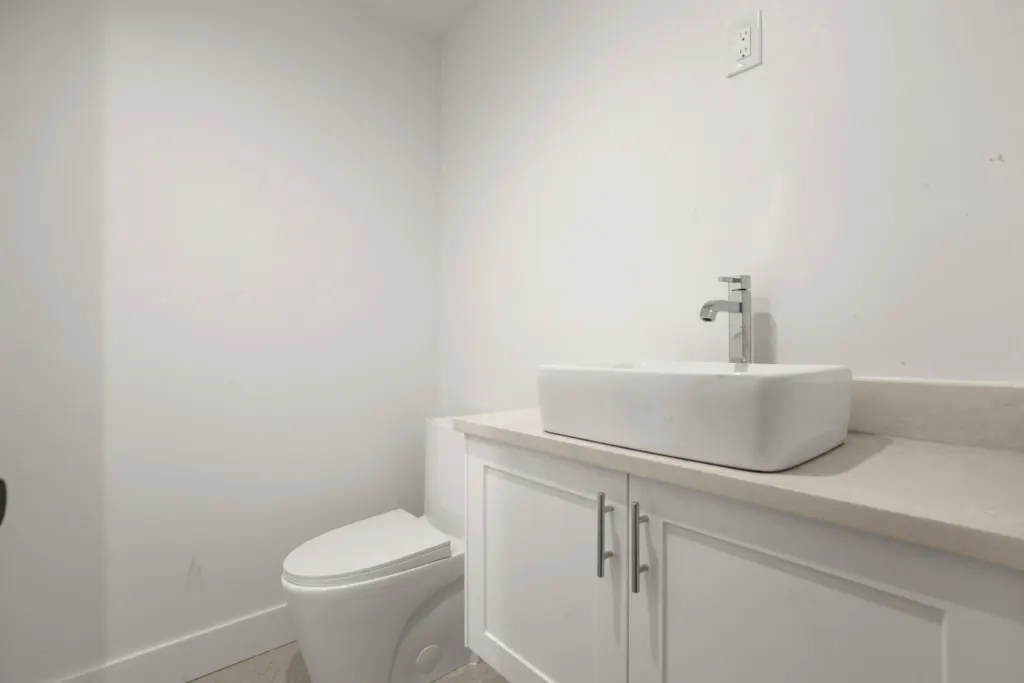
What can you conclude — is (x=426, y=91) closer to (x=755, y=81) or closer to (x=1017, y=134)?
(x=755, y=81)

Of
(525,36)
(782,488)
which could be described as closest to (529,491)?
(782,488)

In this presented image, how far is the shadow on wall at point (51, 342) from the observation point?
→ 4.30 ft

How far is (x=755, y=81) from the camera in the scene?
1087 millimetres

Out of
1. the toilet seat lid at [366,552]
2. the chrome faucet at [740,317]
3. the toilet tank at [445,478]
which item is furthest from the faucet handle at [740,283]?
the toilet seat lid at [366,552]

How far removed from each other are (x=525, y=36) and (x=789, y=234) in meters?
1.14

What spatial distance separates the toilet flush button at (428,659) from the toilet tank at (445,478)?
316mm

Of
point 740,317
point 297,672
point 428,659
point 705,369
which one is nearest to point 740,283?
point 740,317

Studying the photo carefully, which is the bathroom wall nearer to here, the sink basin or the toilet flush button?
the sink basin

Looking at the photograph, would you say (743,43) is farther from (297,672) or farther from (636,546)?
(297,672)

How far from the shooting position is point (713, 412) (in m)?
0.71

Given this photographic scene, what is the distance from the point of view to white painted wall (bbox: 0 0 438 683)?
1.34 m

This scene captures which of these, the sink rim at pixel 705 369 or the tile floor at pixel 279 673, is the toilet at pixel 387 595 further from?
the sink rim at pixel 705 369

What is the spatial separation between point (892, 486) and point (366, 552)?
4.10 ft

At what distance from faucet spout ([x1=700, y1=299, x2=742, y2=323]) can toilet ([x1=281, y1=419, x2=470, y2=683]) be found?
36.7 inches
